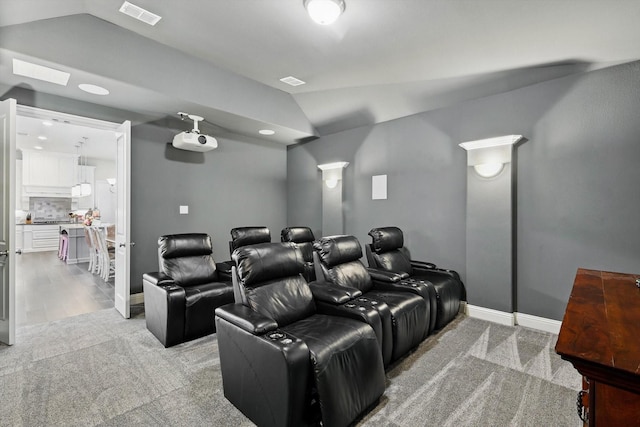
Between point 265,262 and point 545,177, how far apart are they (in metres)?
3.12

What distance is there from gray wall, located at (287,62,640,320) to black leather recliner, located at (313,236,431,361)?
1.26 m

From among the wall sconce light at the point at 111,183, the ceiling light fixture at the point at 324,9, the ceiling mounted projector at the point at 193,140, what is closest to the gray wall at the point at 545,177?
the ceiling light fixture at the point at 324,9

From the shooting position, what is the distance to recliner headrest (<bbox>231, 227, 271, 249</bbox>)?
3.82m

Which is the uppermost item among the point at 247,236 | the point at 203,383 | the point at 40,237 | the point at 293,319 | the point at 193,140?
the point at 193,140

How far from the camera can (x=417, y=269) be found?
3949 millimetres

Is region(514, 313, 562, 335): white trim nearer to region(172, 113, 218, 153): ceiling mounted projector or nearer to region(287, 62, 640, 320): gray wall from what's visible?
region(287, 62, 640, 320): gray wall

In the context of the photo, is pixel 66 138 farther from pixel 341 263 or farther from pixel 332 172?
pixel 341 263

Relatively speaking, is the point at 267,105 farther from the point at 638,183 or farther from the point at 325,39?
the point at 638,183

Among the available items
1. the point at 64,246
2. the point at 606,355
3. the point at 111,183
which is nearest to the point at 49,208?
the point at 64,246

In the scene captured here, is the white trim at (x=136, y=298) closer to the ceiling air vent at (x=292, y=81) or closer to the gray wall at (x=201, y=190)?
the gray wall at (x=201, y=190)

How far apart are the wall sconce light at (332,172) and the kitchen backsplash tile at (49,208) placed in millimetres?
8976

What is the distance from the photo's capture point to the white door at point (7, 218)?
114 inches

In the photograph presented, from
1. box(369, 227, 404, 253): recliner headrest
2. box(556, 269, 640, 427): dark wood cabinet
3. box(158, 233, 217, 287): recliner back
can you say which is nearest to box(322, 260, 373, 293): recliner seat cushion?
box(369, 227, 404, 253): recliner headrest

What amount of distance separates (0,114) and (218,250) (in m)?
3.02
